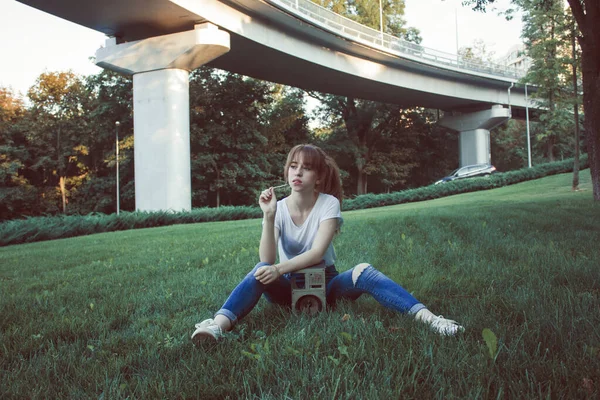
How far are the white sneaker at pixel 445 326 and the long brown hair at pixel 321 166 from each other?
45.2 inches

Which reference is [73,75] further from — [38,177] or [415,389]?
[415,389]

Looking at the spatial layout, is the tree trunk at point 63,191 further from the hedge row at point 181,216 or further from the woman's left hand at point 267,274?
the woman's left hand at point 267,274

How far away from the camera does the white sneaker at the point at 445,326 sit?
2510 millimetres

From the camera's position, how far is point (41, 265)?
6898 mm

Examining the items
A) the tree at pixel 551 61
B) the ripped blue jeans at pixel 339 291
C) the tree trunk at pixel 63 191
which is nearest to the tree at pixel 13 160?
the tree trunk at pixel 63 191

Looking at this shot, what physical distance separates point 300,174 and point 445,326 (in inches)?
53.2

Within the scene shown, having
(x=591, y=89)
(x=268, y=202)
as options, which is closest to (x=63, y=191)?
(x=591, y=89)

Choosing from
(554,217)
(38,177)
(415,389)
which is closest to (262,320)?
(415,389)

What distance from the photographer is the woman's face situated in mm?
3160

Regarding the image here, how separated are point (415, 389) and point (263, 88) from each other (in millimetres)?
33303

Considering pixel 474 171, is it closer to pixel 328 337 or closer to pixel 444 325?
pixel 444 325

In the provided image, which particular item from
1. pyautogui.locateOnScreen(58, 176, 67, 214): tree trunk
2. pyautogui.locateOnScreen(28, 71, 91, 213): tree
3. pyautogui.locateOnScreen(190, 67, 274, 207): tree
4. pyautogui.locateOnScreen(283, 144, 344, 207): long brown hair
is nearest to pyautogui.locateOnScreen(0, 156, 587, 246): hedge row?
pyautogui.locateOnScreen(190, 67, 274, 207): tree

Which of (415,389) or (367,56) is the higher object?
(367,56)

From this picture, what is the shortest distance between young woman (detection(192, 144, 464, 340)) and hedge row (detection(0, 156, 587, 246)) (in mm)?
12171
